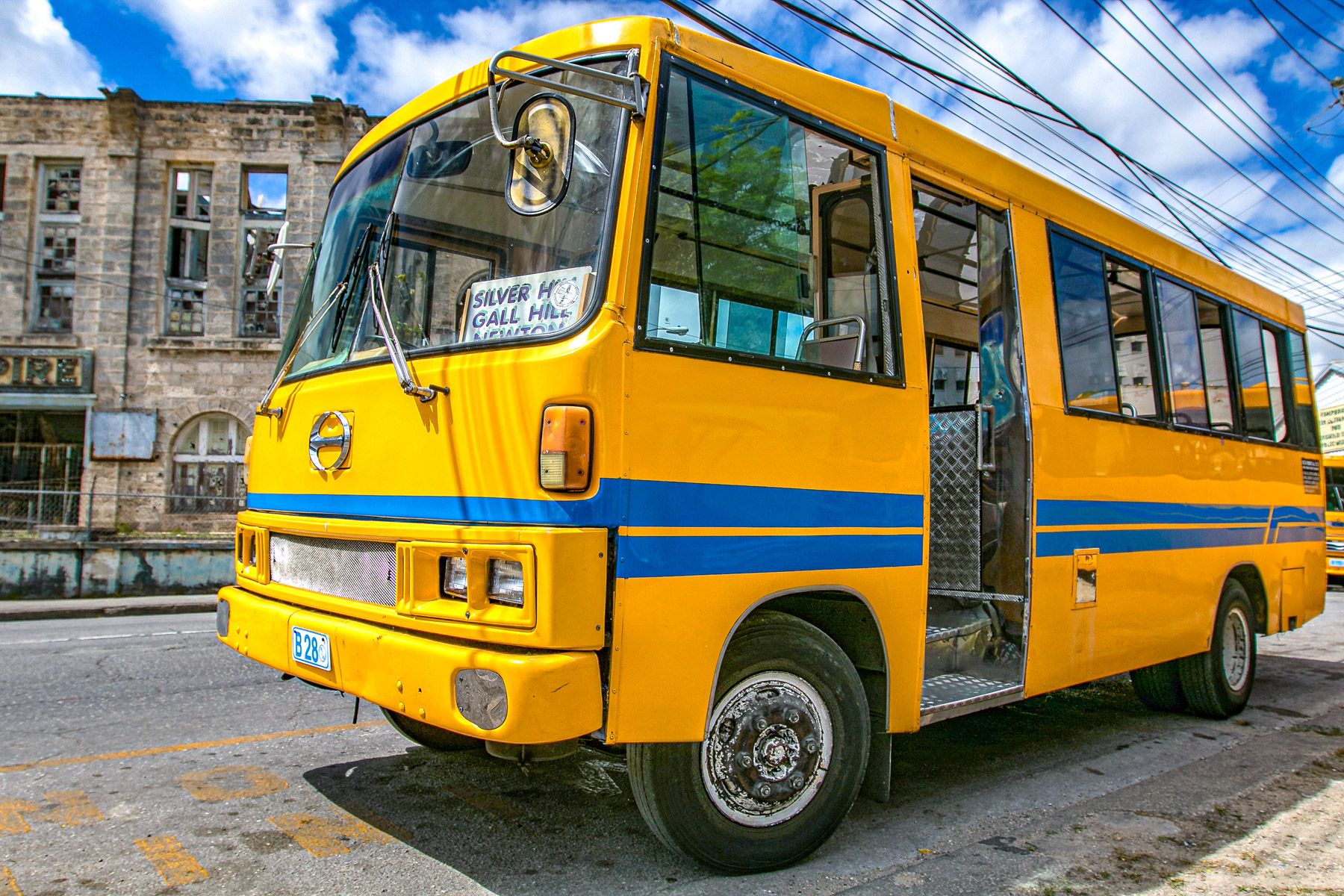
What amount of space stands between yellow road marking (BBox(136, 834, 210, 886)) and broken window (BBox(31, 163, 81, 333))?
2149 centimetres

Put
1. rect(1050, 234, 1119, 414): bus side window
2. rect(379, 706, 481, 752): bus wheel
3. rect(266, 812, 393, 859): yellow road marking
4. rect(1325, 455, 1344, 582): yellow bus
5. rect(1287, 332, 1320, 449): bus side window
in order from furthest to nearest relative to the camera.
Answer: rect(1325, 455, 1344, 582): yellow bus, rect(1287, 332, 1320, 449): bus side window, rect(1050, 234, 1119, 414): bus side window, rect(379, 706, 481, 752): bus wheel, rect(266, 812, 393, 859): yellow road marking

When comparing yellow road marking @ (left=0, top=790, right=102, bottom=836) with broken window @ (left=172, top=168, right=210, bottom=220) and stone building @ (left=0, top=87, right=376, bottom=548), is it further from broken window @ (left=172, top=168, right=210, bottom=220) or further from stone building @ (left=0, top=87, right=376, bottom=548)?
broken window @ (left=172, top=168, right=210, bottom=220)

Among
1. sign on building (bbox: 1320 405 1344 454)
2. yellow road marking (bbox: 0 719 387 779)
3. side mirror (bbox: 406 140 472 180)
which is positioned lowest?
yellow road marking (bbox: 0 719 387 779)

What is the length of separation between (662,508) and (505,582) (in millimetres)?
542

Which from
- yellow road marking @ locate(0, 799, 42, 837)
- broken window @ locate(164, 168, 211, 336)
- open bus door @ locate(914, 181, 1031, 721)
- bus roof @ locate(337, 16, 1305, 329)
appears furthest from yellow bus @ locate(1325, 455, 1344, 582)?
broken window @ locate(164, 168, 211, 336)

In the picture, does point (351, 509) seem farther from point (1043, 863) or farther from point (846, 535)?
point (1043, 863)

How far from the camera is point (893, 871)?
3.47 meters

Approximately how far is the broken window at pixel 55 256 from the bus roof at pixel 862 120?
824 inches

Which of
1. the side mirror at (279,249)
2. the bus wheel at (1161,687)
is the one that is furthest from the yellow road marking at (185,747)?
the bus wheel at (1161,687)

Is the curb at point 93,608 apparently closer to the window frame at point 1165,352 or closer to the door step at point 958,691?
the door step at point 958,691

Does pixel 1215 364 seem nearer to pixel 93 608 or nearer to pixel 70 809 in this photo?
pixel 70 809

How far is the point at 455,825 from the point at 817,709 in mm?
1547

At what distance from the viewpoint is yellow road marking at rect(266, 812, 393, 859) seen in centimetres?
358

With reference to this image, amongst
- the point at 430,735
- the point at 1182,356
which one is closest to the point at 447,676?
the point at 430,735
